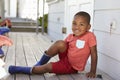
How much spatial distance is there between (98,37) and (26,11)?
12.9 m

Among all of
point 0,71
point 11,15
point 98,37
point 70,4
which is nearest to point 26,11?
point 11,15

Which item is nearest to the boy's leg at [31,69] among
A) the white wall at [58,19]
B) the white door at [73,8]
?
the white door at [73,8]

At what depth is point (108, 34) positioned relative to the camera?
3051 millimetres

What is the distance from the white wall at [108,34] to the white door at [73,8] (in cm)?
32

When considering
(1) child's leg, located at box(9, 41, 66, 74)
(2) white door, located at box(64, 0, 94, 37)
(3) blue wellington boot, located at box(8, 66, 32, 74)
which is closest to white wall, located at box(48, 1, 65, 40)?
(2) white door, located at box(64, 0, 94, 37)

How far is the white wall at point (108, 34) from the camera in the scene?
2.79m

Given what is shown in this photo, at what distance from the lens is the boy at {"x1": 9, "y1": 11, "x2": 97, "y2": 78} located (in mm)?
2834

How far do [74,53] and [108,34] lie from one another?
41cm

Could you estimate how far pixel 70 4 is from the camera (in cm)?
515

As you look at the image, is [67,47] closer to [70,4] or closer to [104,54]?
[104,54]

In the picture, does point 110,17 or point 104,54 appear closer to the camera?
point 110,17

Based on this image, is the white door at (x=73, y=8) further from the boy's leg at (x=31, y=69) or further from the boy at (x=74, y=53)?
the boy's leg at (x=31, y=69)

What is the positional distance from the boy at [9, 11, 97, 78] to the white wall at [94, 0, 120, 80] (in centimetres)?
19

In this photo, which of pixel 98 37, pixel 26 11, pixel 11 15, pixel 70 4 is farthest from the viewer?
pixel 11 15
